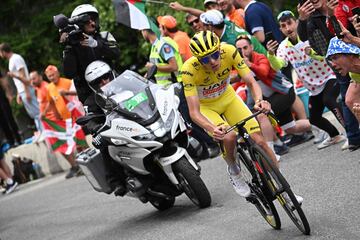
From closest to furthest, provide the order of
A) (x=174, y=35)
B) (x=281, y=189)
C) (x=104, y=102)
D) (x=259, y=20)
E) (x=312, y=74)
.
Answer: (x=281, y=189) < (x=104, y=102) < (x=312, y=74) < (x=259, y=20) < (x=174, y=35)

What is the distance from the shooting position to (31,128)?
25406 millimetres

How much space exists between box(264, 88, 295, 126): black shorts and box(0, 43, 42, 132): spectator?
21.9 feet

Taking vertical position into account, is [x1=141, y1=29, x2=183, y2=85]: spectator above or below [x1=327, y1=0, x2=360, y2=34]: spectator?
below

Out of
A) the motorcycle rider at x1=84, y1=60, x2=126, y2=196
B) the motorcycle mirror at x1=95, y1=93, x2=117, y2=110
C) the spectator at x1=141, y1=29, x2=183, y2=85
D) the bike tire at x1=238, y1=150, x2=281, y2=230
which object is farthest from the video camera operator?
the bike tire at x1=238, y1=150, x2=281, y2=230

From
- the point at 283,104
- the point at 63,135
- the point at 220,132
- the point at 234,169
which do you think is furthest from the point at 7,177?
the point at 220,132

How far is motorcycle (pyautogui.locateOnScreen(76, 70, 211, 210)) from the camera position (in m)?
9.72

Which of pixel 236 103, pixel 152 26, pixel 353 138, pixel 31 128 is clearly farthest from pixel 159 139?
pixel 31 128

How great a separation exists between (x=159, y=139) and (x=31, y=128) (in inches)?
637

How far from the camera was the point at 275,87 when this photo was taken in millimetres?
12516

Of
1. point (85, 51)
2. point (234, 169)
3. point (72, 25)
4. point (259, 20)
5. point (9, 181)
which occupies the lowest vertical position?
point (9, 181)

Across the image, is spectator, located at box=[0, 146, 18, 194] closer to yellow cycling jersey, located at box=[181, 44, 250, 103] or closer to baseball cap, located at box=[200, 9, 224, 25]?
baseball cap, located at box=[200, 9, 224, 25]

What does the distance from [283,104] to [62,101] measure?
5969 millimetres

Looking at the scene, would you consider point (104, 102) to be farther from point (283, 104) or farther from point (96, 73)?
point (283, 104)

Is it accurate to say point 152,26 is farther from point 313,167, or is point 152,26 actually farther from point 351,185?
point 351,185
